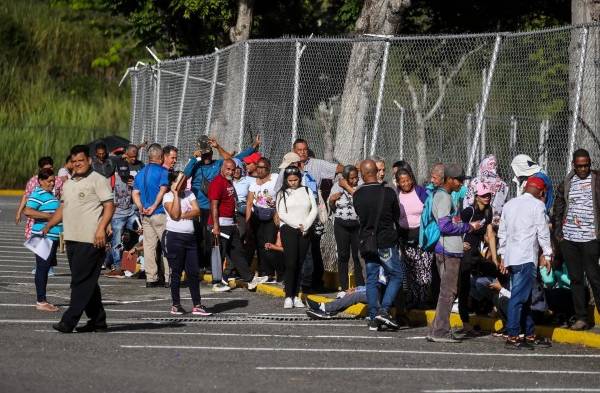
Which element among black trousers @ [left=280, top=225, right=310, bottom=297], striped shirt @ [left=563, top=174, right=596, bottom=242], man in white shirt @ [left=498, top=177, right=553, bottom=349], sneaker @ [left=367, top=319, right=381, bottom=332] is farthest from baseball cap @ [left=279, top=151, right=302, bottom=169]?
man in white shirt @ [left=498, top=177, right=553, bottom=349]

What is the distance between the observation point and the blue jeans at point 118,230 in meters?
21.9

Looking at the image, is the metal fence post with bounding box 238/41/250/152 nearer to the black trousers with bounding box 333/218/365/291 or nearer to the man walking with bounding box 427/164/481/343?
the black trousers with bounding box 333/218/365/291

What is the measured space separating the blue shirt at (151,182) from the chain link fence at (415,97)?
2.07 meters

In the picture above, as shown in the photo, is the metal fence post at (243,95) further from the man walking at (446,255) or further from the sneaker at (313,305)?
the man walking at (446,255)

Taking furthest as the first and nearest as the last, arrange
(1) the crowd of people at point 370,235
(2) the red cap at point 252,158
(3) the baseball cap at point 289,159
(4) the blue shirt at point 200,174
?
(2) the red cap at point 252,158 → (4) the blue shirt at point 200,174 → (3) the baseball cap at point 289,159 → (1) the crowd of people at point 370,235

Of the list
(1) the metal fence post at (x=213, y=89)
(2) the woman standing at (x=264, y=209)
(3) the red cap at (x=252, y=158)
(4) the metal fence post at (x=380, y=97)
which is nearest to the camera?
(4) the metal fence post at (x=380, y=97)

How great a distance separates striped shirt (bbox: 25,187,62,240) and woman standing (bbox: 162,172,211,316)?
126 cm

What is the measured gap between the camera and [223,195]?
1906 cm

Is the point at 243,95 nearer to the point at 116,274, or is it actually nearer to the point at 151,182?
the point at 151,182

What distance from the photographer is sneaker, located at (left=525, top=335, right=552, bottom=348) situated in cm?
1387

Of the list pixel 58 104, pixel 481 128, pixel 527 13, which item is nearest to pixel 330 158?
pixel 481 128

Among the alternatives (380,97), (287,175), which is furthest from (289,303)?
(380,97)

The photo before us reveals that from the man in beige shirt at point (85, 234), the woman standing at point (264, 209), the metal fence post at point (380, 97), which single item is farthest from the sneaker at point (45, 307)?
the metal fence post at point (380, 97)

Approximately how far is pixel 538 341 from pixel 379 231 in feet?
6.43
